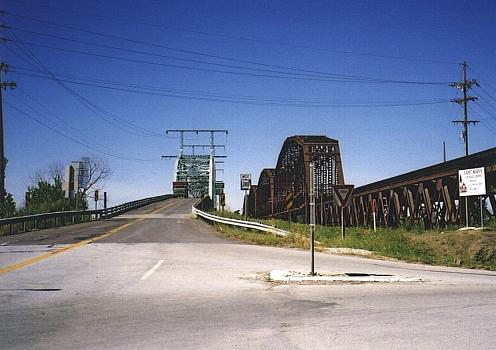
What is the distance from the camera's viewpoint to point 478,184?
19141 mm

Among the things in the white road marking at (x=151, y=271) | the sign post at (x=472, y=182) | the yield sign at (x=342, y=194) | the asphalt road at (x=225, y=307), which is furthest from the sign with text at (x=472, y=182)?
the white road marking at (x=151, y=271)

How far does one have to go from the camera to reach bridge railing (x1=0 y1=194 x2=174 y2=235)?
2877cm

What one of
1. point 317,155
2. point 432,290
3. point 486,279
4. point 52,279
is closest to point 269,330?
point 432,290

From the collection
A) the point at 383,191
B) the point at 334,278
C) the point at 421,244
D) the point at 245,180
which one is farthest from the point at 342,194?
the point at 383,191

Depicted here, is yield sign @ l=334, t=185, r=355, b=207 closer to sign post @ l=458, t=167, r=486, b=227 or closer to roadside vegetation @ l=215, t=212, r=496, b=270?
roadside vegetation @ l=215, t=212, r=496, b=270

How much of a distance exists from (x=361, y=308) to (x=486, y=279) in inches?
239

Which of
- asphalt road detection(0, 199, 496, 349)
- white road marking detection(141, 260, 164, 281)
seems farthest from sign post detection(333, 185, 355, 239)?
white road marking detection(141, 260, 164, 281)

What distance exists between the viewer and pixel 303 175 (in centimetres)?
4681

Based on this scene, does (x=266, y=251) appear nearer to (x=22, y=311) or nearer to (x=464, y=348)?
(x=22, y=311)

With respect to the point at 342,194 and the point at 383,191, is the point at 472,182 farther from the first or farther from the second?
the point at 383,191

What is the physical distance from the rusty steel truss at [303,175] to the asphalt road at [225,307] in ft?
70.8

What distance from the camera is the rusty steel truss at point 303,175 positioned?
42.6 metres

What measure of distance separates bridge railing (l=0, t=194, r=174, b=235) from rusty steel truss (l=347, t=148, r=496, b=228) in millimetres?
20487

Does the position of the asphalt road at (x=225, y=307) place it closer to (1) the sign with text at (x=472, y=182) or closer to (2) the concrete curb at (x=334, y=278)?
(2) the concrete curb at (x=334, y=278)
